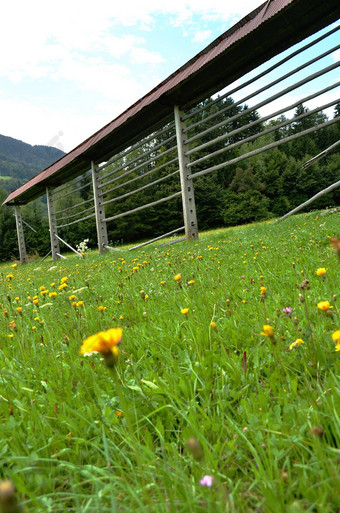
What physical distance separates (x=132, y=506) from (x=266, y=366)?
62 centimetres

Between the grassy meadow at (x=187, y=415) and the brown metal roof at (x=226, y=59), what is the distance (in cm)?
448

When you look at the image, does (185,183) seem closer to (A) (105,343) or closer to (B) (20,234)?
(A) (105,343)

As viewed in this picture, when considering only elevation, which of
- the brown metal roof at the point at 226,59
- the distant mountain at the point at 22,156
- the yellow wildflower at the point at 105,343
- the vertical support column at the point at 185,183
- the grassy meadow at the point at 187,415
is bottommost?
the grassy meadow at the point at 187,415

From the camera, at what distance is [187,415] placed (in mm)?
880

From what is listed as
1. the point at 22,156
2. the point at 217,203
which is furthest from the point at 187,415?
the point at 22,156

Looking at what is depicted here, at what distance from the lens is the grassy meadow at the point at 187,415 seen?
582 millimetres

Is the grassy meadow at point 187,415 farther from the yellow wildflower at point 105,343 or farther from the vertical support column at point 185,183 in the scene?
the vertical support column at point 185,183

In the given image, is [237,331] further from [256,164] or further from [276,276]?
[256,164]

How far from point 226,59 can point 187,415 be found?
6.12 metres

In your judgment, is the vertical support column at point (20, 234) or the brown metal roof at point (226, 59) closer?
the brown metal roof at point (226, 59)

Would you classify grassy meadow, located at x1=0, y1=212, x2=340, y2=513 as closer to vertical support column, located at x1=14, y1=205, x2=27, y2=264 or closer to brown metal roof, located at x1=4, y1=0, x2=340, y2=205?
brown metal roof, located at x1=4, y1=0, x2=340, y2=205

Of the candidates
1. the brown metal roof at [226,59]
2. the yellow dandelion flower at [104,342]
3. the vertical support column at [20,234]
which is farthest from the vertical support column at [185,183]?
the vertical support column at [20,234]

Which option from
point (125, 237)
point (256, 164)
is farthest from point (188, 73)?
point (256, 164)

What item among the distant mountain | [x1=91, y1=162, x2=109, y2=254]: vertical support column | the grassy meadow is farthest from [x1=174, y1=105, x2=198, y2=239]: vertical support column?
the distant mountain
